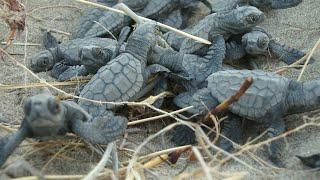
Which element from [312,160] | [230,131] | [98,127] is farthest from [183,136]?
[312,160]

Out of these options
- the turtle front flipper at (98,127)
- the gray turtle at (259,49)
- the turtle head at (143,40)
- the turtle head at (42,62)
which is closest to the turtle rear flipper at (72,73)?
the turtle head at (42,62)

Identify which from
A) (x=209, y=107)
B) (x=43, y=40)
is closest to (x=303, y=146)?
(x=209, y=107)

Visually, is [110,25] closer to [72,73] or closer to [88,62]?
[72,73]

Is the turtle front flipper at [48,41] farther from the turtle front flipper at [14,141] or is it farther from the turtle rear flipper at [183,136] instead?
the turtle front flipper at [14,141]

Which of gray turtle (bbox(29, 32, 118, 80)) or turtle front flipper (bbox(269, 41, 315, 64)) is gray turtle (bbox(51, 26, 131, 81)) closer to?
gray turtle (bbox(29, 32, 118, 80))

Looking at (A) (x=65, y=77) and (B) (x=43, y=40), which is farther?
(B) (x=43, y=40)

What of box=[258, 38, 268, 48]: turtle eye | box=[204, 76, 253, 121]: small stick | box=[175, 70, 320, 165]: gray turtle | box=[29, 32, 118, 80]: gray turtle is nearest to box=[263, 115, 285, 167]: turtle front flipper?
box=[175, 70, 320, 165]: gray turtle

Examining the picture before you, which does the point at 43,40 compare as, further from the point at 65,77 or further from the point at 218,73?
the point at 218,73
